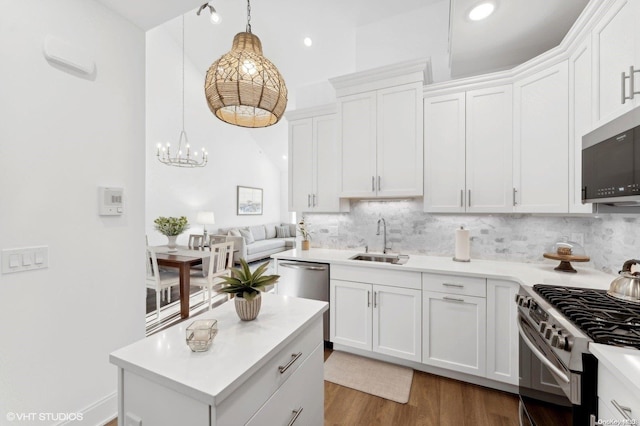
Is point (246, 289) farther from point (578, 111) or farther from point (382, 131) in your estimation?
point (578, 111)

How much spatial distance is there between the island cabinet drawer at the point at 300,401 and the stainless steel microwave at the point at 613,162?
163cm

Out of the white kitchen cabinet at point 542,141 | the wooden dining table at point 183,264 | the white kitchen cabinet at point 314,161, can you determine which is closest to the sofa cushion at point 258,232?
the wooden dining table at point 183,264

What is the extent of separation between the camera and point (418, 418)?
1855mm

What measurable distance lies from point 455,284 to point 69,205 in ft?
8.92

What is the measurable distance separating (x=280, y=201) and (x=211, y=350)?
28.4 ft

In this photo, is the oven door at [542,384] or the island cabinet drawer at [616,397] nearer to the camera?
the island cabinet drawer at [616,397]

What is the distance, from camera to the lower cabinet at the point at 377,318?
2.31m

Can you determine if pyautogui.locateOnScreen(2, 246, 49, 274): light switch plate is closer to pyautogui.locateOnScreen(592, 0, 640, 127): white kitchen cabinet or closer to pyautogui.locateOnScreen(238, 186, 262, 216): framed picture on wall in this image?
pyautogui.locateOnScreen(592, 0, 640, 127): white kitchen cabinet

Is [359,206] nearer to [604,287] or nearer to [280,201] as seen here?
[604,287]

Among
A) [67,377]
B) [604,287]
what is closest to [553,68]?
[604,287]

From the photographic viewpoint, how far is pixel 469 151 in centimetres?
243

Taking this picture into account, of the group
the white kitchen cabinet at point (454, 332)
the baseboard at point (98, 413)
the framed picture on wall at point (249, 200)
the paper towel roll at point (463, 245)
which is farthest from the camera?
the framed picture on wall at point (249, 200)

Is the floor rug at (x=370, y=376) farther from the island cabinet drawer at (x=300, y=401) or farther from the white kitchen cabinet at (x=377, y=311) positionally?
the island cabinet drawer at (x=300, y=401)

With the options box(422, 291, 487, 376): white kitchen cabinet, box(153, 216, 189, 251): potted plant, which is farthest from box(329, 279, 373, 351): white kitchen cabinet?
box(153, 216, 189, 251): potted plant
